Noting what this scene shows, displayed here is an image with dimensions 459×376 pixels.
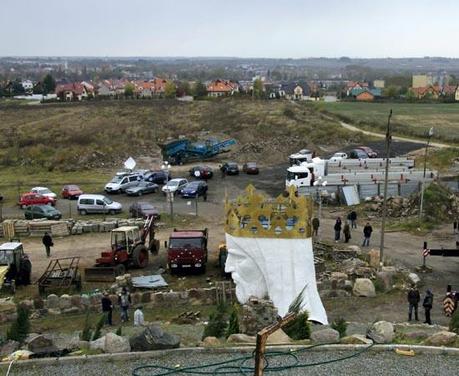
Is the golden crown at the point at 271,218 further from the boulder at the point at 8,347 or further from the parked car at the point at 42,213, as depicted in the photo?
the parked car at the point at 42,213

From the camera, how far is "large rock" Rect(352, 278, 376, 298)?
62.5ft

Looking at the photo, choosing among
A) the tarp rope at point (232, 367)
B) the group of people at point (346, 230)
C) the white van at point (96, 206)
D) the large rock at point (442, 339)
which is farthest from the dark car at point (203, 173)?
the tarp rope at point (232, 367)

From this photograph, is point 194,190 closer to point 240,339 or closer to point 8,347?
point 8,347

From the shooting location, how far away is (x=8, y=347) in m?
12.5

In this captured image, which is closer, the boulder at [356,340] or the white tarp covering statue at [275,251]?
the boulder at [356,340]

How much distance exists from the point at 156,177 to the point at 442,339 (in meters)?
27.9

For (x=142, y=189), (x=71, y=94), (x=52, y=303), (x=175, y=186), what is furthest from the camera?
(x=71, y=94)

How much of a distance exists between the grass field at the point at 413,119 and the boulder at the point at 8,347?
140 ft

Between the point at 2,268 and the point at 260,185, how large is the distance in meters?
20.1

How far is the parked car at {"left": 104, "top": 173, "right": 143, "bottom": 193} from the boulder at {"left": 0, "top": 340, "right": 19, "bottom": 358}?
2331 cm

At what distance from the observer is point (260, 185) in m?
37.7

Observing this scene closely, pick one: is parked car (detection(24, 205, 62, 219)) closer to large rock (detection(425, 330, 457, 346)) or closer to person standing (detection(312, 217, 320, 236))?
person standing (detection(312, 217, 320, 236))

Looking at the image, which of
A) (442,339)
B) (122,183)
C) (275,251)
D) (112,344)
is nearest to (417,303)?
(275,251)

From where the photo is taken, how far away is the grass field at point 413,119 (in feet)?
184
